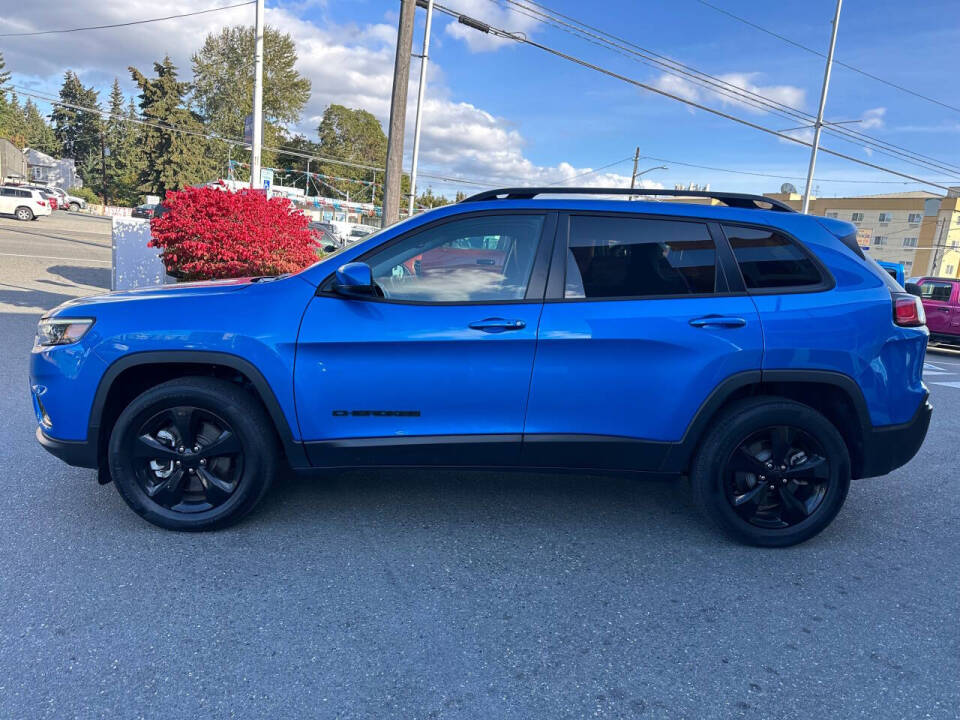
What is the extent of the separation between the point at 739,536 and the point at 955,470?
9.51 ft

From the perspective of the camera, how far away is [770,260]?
11.7ft

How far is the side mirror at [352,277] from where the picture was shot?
10.6ft

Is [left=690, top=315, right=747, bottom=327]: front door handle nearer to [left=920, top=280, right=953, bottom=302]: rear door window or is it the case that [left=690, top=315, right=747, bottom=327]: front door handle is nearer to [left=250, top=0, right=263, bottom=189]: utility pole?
[left=250, top=0, right=263, bottom=189]: utility pole

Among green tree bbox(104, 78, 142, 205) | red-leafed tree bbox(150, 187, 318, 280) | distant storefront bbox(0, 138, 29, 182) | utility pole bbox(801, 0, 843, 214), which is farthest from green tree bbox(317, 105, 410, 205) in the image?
→ red-leafed tree bbox(150, 187, 318, 280)

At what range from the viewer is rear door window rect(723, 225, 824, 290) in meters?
3.54

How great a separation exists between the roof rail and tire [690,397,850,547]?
1.11 metres

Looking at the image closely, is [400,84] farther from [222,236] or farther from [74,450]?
[74,450]

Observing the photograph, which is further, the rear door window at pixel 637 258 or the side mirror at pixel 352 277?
the rear door window at pixel 637 258

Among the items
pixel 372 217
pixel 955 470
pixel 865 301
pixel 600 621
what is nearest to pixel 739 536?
pixel 600 621

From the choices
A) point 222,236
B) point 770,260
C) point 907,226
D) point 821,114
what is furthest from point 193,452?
point 907,226

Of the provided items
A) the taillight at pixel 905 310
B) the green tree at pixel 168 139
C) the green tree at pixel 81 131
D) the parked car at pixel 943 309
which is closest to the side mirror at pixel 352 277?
the taillight at pixel 905 310

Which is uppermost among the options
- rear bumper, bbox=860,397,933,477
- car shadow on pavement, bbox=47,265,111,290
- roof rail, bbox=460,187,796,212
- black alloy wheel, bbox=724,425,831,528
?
roof rail, bbox=460,187,796,212

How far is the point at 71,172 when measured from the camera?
98.1 m

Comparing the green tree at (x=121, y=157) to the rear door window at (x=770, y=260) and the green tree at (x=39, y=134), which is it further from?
the rear door window at (x=770, y=260)
